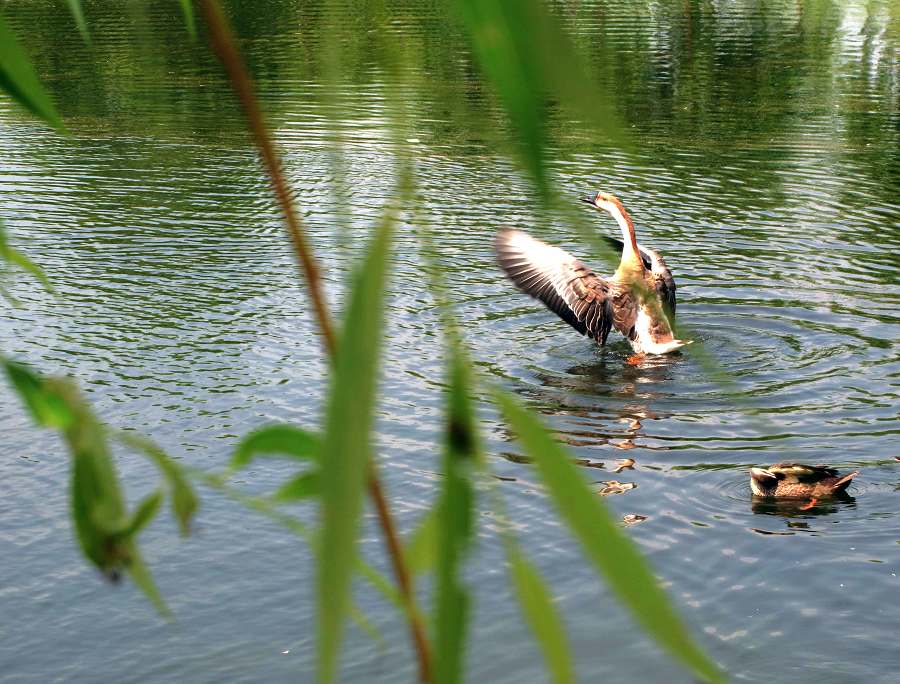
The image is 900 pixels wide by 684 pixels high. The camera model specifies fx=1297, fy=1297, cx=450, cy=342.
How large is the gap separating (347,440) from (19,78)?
645mm

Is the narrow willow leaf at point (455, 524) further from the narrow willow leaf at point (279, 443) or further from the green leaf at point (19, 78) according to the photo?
the green leaf at point (19, 78)

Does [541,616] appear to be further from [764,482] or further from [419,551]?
[764,482]

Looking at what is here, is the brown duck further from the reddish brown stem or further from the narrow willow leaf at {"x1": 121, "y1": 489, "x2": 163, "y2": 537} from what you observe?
the reddish brown stem

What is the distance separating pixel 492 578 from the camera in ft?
21.3

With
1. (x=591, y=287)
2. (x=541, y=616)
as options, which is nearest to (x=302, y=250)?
(x=541, y=616)

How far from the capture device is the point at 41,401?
3.61 feet

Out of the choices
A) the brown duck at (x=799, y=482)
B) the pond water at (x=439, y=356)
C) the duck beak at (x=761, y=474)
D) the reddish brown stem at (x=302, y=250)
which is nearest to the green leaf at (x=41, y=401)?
the pond water at (x=439, y=356)

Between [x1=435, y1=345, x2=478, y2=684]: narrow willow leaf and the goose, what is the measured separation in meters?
8.61

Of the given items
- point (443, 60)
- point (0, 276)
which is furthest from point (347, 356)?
point (0, 276)

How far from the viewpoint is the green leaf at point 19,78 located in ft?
3.49

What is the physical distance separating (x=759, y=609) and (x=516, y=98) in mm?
5816

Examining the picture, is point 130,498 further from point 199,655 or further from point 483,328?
point 483,328

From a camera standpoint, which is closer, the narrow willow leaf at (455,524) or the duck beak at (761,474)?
the narrow willow leaf at (455,524)

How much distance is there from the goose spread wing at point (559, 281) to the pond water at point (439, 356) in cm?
22
